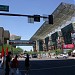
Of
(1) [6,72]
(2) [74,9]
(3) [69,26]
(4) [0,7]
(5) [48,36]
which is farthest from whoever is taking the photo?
(5) [48,36]

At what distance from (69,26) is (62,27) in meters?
15.9

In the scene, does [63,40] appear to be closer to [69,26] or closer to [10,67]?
[69,26]

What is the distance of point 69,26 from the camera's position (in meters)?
140

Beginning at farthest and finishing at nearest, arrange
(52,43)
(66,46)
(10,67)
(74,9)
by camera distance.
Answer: (52,43) < (66,46) < (74,9) < (10,67)

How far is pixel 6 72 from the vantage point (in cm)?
2047

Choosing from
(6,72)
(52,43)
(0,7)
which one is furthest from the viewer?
(52,43)

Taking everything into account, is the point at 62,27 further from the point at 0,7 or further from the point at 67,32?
the point at 0,7

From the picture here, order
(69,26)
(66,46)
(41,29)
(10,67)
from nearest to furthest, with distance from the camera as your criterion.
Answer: (10,67) < (69,26) < (66,46) < (41,29)

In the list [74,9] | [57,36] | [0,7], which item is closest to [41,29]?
[57,36]

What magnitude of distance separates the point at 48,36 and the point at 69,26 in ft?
163

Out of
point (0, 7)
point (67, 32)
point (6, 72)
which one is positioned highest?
point (67, 32)

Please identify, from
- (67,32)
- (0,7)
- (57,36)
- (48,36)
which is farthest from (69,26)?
(0,7)

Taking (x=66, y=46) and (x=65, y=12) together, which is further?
(x=66, y=46)

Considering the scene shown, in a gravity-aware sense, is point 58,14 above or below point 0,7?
above
